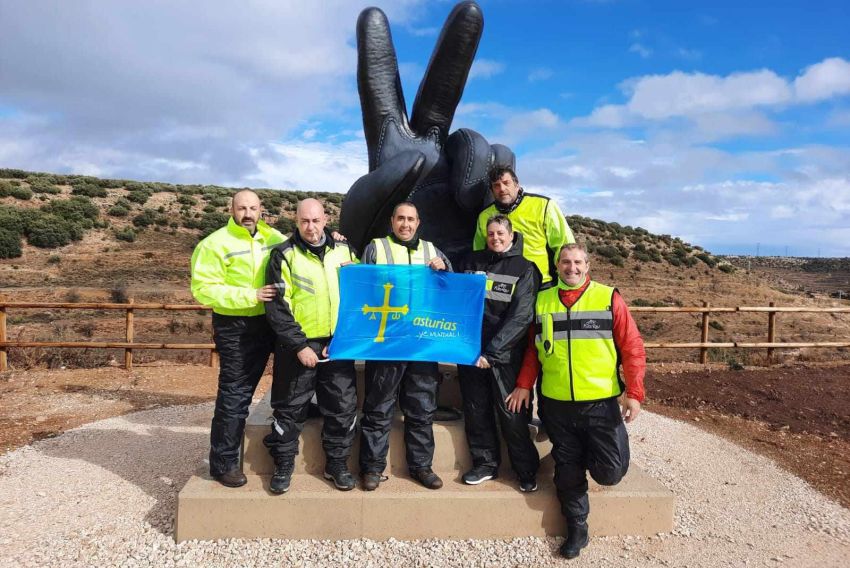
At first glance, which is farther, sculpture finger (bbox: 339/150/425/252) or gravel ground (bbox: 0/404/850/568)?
sculpture finger (bbox: 339/150/425/252)

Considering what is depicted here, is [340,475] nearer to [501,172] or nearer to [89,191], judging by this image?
[501,172]

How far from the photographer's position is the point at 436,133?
457cm

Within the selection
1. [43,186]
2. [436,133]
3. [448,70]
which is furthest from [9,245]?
[448,70]

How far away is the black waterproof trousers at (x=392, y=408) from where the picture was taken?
3193mm

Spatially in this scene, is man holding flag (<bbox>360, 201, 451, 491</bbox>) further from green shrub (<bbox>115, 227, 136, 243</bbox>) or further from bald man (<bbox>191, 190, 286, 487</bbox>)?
green shrub (<bbox>115, 227, 136, 243</bbox>)

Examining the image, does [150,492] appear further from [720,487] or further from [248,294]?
[720,487]

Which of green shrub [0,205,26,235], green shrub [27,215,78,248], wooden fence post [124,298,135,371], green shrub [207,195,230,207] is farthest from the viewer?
green shrub [207,195,230,207]

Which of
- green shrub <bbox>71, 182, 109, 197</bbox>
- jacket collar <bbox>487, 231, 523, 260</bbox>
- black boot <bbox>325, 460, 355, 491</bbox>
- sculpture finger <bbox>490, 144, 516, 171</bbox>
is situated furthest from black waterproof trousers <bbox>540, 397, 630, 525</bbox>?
green shrub <bbox>71, 182, 109, 197</bbox>

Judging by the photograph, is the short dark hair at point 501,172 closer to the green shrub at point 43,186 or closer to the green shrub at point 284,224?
the green shrub at point 284,224

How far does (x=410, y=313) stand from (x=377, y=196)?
83 cm

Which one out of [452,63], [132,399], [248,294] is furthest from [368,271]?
[132,399]

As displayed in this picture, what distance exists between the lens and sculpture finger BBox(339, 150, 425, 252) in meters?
3.49

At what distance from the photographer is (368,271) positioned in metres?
3.21

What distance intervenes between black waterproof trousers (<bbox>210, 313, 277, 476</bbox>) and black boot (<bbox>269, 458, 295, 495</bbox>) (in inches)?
11.0
